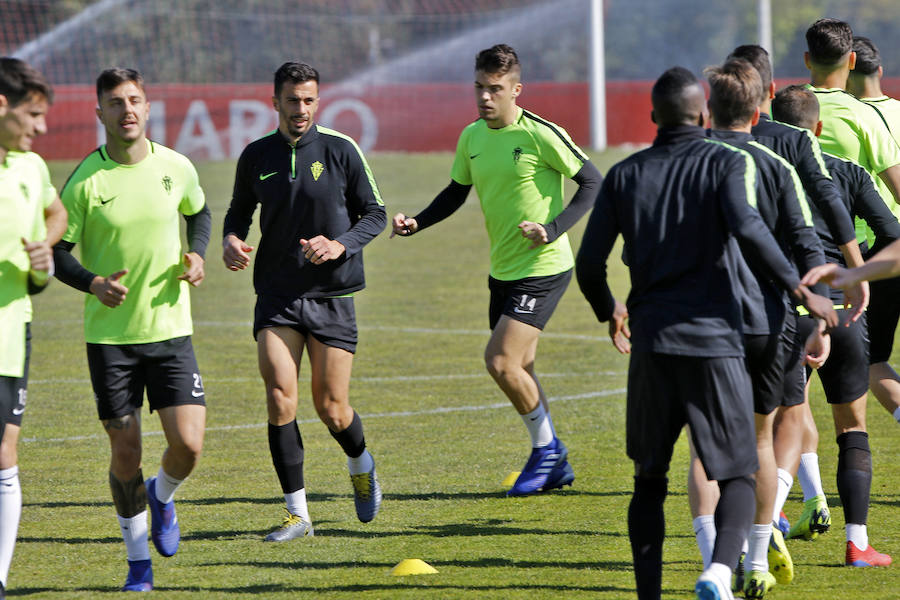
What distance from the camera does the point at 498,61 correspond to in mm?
8133

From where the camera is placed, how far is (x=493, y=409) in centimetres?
1091

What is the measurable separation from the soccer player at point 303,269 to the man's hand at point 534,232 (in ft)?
2.61

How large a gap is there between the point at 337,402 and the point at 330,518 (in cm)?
75

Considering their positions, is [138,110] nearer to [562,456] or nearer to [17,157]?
[17,157]

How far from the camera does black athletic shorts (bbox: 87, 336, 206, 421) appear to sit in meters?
6.20

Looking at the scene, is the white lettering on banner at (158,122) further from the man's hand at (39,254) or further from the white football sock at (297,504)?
the man's hand at (39,254)

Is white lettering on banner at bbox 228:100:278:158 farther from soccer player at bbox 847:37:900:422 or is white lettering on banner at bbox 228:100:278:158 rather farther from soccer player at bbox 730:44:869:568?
soccer player at bbox 730:44:869:568

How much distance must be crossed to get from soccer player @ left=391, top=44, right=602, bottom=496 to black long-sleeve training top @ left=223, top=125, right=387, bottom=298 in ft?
2.69

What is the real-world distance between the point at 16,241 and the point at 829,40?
416 cm

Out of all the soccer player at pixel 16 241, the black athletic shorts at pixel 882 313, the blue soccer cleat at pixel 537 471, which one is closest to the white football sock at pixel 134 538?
the soccer player at pixel 16 241

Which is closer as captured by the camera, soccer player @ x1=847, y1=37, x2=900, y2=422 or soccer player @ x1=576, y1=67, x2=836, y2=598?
soccer player @ x1=576, y1=67, x2=836, y2=598

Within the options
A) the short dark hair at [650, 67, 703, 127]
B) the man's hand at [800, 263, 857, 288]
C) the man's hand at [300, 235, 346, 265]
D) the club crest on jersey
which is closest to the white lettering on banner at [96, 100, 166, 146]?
the club crest on jersey

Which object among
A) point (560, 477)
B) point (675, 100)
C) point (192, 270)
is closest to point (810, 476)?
point (560, 477)

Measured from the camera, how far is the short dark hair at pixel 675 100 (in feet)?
16.8
